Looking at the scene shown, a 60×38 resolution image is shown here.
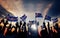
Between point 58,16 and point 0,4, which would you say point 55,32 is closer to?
point 58,16

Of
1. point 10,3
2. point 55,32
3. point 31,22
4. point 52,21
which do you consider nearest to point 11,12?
point 10,3

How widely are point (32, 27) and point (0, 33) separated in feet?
10.8

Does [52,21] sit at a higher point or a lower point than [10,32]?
higher

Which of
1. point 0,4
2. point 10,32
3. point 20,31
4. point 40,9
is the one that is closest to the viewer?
point 20,31

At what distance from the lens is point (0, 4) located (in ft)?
36.1

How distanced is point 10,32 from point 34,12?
395 cm

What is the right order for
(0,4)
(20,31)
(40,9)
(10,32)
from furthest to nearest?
(40,9) < (0,4) < (10,32) < (20,31)

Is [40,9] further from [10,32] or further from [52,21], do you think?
[10,32]

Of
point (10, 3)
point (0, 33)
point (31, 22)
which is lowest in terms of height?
point (0, 33)

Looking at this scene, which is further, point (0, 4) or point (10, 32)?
point (0, 4)

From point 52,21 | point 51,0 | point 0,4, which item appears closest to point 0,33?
point 0,4

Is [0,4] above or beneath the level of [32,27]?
above

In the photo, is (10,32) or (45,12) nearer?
(10,32)

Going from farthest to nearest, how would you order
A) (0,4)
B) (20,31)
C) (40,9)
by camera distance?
(40,9), (0,4), (20,31)
